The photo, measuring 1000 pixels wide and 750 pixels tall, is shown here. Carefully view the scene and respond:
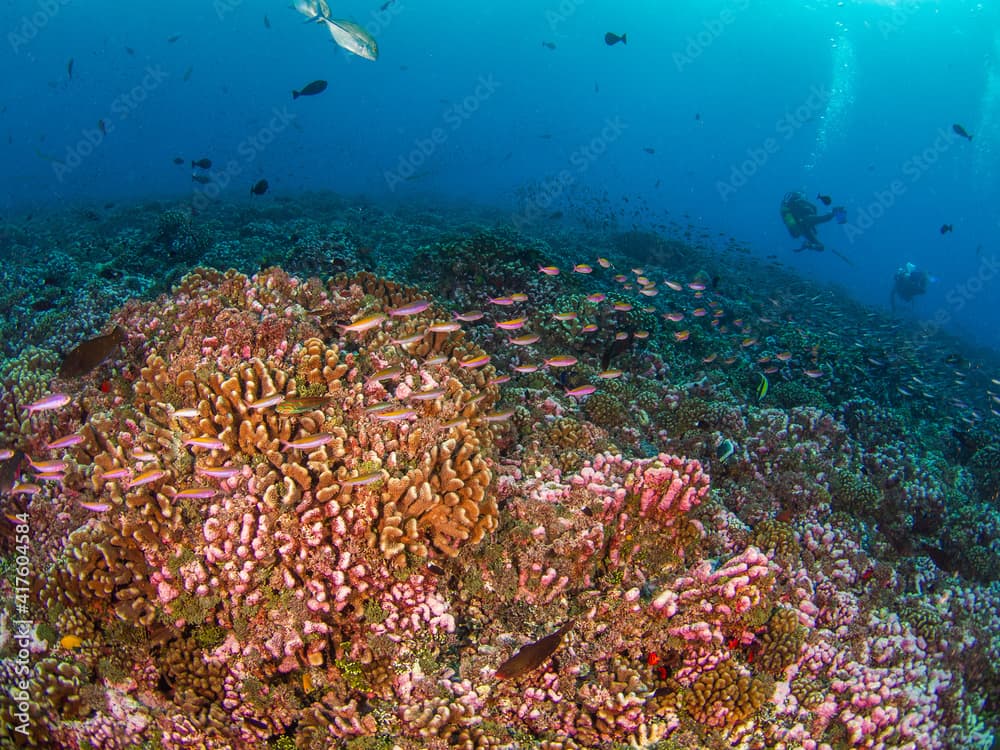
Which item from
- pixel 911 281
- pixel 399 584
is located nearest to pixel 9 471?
pixel 399 584

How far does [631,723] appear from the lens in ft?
11.2

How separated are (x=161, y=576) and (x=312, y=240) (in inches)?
404

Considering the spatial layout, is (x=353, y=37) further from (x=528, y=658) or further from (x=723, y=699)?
(x=723, y=699)

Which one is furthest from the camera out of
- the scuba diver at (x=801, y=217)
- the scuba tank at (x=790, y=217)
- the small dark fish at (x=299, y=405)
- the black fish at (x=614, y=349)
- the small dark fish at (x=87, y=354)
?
the scuba tank at (x=790, y=217)

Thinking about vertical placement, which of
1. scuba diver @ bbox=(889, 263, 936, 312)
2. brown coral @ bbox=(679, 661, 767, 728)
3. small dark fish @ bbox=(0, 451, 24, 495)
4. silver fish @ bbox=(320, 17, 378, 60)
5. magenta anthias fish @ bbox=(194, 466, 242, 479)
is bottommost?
scuba diver @ bbox=(889, 263, 936, 312)

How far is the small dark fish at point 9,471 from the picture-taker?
4.77m

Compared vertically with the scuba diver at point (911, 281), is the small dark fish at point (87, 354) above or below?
above

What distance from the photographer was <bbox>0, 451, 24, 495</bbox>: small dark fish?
4.77 metres

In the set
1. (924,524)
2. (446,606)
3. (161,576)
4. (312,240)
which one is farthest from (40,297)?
(924,524)

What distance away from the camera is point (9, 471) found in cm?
486

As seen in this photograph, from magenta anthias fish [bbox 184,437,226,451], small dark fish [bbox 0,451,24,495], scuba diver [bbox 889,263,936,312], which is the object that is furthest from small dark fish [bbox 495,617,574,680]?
scuba diver [bbox 889,263,936,312]

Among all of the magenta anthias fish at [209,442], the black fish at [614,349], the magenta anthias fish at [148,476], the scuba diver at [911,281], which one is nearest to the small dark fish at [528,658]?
the magenta anthias fish at [209,442]

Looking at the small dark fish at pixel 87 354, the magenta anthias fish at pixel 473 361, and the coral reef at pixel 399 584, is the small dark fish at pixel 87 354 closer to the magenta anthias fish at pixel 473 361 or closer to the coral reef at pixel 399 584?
the coral reef at pixel 399 584

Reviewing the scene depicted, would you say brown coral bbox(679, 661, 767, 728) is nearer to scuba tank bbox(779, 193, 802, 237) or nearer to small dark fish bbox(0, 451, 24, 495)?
small dark fish bbox(0, 451, 24, 495)
